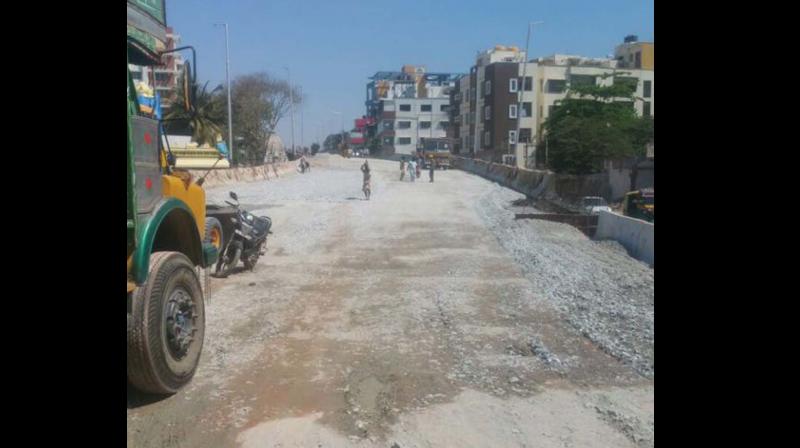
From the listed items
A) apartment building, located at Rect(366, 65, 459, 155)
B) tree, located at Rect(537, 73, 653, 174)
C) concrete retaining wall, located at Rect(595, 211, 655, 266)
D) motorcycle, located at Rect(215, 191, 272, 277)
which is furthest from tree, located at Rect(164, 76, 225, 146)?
apartment building, located at Rect(366, 65, 459, 155)

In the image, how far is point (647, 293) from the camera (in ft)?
34.2

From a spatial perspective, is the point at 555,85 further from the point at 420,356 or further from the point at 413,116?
the point at 420,356

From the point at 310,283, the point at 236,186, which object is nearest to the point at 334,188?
the point at 236,186

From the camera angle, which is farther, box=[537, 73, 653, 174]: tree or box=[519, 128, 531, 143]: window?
box=[519, 128, 531, 143]: window

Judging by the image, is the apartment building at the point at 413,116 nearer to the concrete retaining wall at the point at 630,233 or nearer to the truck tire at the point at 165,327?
the concrete retaining wall at the point at 630,233

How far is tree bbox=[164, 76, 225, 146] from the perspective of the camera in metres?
6.34

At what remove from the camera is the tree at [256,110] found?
61.4 m

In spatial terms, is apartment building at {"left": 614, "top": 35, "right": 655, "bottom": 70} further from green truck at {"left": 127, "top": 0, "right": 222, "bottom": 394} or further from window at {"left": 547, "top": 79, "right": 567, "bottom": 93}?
green truck at {"left": 127, "top": 0, "right": 222, "bottom": 394}

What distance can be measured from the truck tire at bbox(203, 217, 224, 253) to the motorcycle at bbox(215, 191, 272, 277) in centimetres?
37

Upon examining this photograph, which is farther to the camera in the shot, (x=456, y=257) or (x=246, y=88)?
(x=246, y=88)

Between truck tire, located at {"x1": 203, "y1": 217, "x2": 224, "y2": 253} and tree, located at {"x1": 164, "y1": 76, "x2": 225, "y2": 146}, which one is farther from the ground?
tree, located at {"x1": 164, "y1": 76, "x2": 225, "y2": 146}
